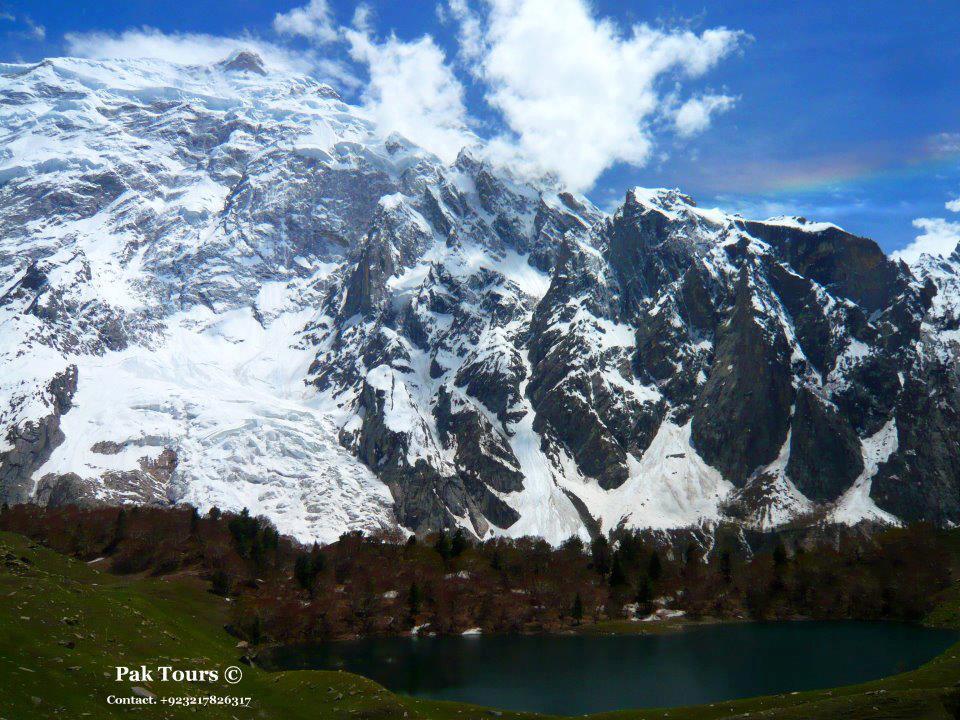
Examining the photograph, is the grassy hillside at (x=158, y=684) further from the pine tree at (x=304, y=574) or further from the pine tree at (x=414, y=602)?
the pine tree at (x=304, y=574)

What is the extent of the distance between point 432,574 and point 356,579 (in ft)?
53.9

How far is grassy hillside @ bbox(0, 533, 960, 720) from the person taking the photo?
1537 inches

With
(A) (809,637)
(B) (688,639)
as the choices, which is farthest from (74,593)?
(A) (809,637)

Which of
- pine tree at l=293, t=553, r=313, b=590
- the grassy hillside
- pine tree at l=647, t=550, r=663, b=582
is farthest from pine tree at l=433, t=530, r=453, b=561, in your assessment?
the grassy hillside

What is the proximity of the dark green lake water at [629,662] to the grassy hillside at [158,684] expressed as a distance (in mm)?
16386

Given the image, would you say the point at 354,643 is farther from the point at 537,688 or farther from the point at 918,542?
the point at 918,542

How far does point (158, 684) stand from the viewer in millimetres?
46062

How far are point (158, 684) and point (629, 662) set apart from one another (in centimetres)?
7453

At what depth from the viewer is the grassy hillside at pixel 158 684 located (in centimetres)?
3903

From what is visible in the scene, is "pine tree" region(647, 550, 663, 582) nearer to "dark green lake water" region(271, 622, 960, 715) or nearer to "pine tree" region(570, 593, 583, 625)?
"pine tree" region(570, 593, 583, 625)

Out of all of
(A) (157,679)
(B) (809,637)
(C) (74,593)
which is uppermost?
(C) (74,593)

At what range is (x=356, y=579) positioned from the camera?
156m

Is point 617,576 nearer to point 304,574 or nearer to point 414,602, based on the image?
point 414,602

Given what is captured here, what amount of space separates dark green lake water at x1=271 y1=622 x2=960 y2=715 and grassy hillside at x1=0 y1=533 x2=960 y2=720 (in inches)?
645
